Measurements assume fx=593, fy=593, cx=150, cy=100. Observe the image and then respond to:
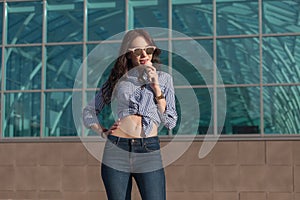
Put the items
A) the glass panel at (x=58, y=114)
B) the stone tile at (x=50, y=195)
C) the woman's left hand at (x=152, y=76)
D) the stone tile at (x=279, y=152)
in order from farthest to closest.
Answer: the glass panel at (x=58, y=114), the stone tile at (x=50, y=195), the stone tile at (x=279, y=152), the woman's left hand at (x=152, y=76)

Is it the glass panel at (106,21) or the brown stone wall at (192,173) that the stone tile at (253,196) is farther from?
the glass panel at (106,21)

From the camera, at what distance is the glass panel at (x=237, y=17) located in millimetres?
12672

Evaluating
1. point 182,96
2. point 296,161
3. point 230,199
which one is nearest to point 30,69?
point 182,96

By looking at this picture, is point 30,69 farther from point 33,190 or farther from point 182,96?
point 182,96

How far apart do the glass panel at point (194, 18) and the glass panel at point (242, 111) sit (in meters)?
1.46

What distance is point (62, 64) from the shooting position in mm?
13445

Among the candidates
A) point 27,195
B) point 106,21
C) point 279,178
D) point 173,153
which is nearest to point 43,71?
point 106,21

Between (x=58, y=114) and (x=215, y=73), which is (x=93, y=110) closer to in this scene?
(x=215, y=73)

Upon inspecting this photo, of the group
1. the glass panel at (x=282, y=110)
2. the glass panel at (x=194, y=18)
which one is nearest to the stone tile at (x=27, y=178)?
the glass panel at (x=194, y=18)

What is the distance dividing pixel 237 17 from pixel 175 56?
1587mm

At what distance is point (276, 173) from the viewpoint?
38.5 feet

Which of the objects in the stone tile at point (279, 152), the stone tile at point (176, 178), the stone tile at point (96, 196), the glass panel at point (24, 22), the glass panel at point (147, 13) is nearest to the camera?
the stone tile at point (279, 152)

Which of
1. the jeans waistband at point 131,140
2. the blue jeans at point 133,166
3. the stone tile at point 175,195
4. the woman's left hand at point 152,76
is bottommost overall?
the stone tile at point 175,195

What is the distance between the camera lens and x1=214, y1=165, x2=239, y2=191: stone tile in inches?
468
